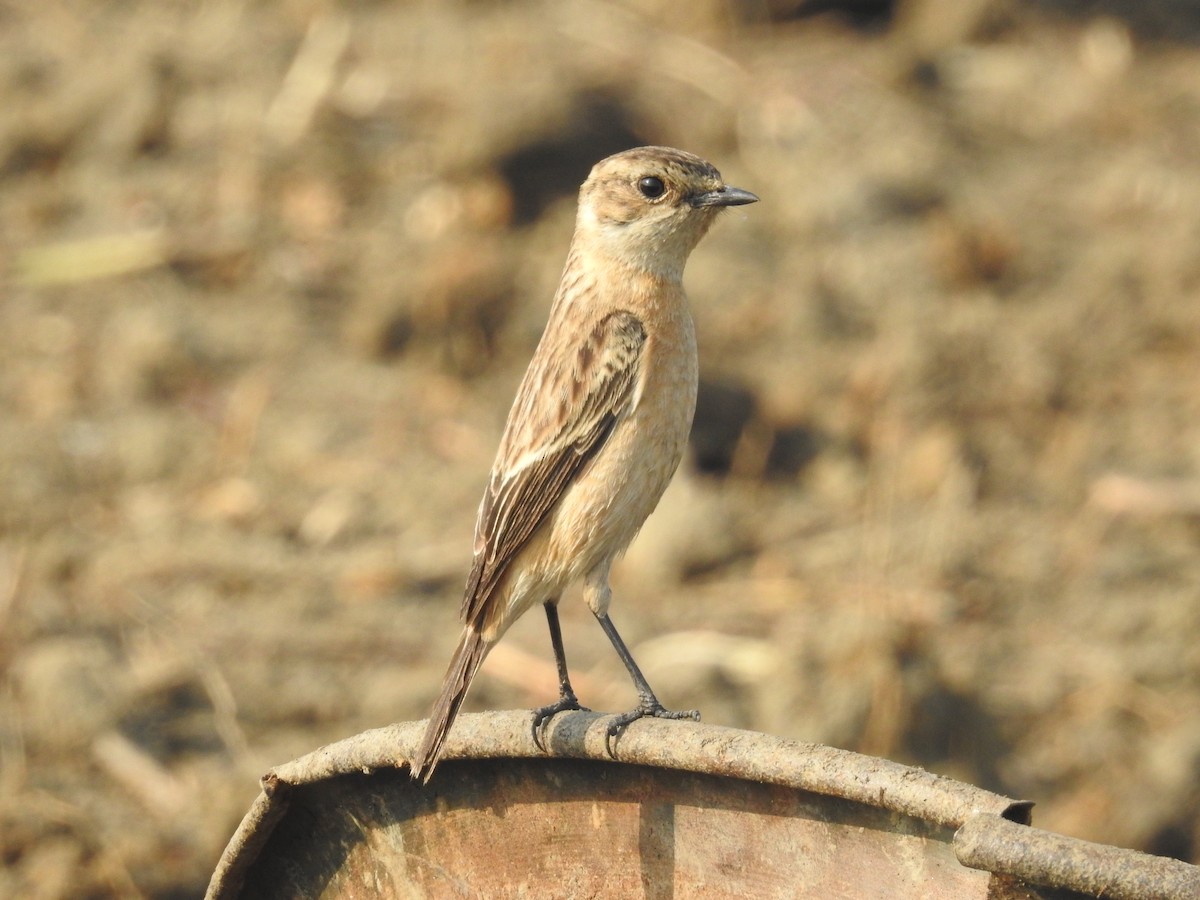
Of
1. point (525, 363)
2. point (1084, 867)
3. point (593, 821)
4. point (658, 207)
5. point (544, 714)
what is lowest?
point (525, 363)

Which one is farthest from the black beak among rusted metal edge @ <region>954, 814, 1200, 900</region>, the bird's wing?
rusted metal edge @ <region>954, 814, 1200, 900</region>

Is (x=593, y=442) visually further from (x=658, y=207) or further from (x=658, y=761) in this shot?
(x=658, y=761)

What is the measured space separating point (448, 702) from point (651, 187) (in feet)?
6.00

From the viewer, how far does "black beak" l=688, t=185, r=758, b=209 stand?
5.18 m

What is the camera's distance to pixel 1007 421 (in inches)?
357

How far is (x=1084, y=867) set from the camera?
2.79 metres

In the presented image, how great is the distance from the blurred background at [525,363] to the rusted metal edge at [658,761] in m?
2.72

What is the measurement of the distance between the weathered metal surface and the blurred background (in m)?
2.66

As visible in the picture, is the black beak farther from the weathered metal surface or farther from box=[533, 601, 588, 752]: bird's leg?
the weathered metal surface

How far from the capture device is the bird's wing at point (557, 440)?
16.2 feet

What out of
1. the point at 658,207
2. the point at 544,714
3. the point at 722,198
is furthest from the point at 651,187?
the point at 544,714

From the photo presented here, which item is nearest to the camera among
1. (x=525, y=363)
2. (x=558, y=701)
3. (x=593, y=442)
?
(x=558, y=701)

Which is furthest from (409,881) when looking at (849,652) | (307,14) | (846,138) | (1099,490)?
(307,14)

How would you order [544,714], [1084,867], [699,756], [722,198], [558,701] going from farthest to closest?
1. [722,198]
2. [558,701]
3. [544,714]
4. [699,756]
5. [1084,867]
